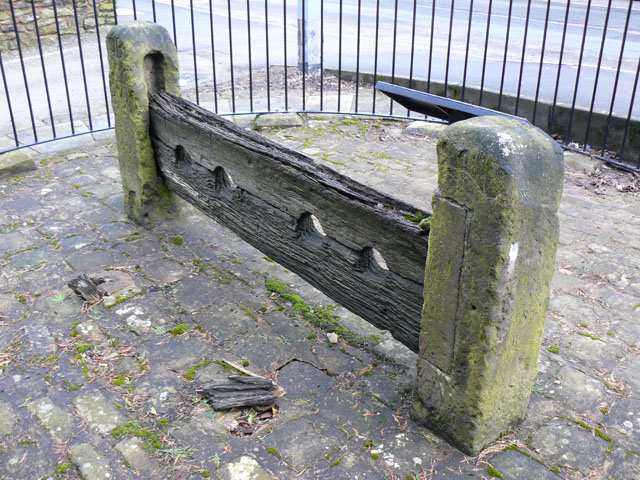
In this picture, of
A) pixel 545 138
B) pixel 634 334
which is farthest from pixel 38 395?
pixel 634 334

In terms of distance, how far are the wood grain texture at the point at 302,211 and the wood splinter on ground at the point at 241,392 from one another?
0.58m

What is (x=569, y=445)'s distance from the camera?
8.54ft

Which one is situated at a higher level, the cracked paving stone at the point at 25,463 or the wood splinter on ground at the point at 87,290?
the wood splinter on ground at the point at 87,290

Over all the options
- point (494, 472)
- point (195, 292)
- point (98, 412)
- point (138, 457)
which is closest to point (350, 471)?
point (494, 472)

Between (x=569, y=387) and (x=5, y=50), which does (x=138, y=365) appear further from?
(x=5, y=50)

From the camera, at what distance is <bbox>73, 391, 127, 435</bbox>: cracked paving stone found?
2689 mm

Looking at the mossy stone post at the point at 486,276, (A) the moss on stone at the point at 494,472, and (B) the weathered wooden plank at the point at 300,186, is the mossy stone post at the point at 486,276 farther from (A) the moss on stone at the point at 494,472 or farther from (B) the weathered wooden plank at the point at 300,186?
(B) the weathered wooden plank at the point at 300,186

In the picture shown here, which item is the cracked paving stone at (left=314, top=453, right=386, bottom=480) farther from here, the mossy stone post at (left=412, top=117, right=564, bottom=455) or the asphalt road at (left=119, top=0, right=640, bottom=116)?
the asphalt road at (left=119, top=0, right=640, bottom=116)

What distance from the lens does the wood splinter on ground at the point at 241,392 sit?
9.12 feet

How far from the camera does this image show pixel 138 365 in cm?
311

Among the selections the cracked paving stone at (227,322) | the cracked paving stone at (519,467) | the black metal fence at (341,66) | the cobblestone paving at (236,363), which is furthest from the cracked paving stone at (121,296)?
the black metal fence at (341,66)

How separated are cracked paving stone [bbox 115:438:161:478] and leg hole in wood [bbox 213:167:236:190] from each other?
1.74 m

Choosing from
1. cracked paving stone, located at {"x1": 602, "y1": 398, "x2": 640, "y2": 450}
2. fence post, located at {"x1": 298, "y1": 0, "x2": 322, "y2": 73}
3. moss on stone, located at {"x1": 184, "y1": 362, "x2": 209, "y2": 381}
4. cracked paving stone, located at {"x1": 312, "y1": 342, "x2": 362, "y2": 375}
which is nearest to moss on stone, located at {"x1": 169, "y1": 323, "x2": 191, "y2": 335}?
moss on stone, located at {"x1": 184, "y1": 362, "x2": 209, "y2": 381}

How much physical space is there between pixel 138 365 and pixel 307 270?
1.00m
